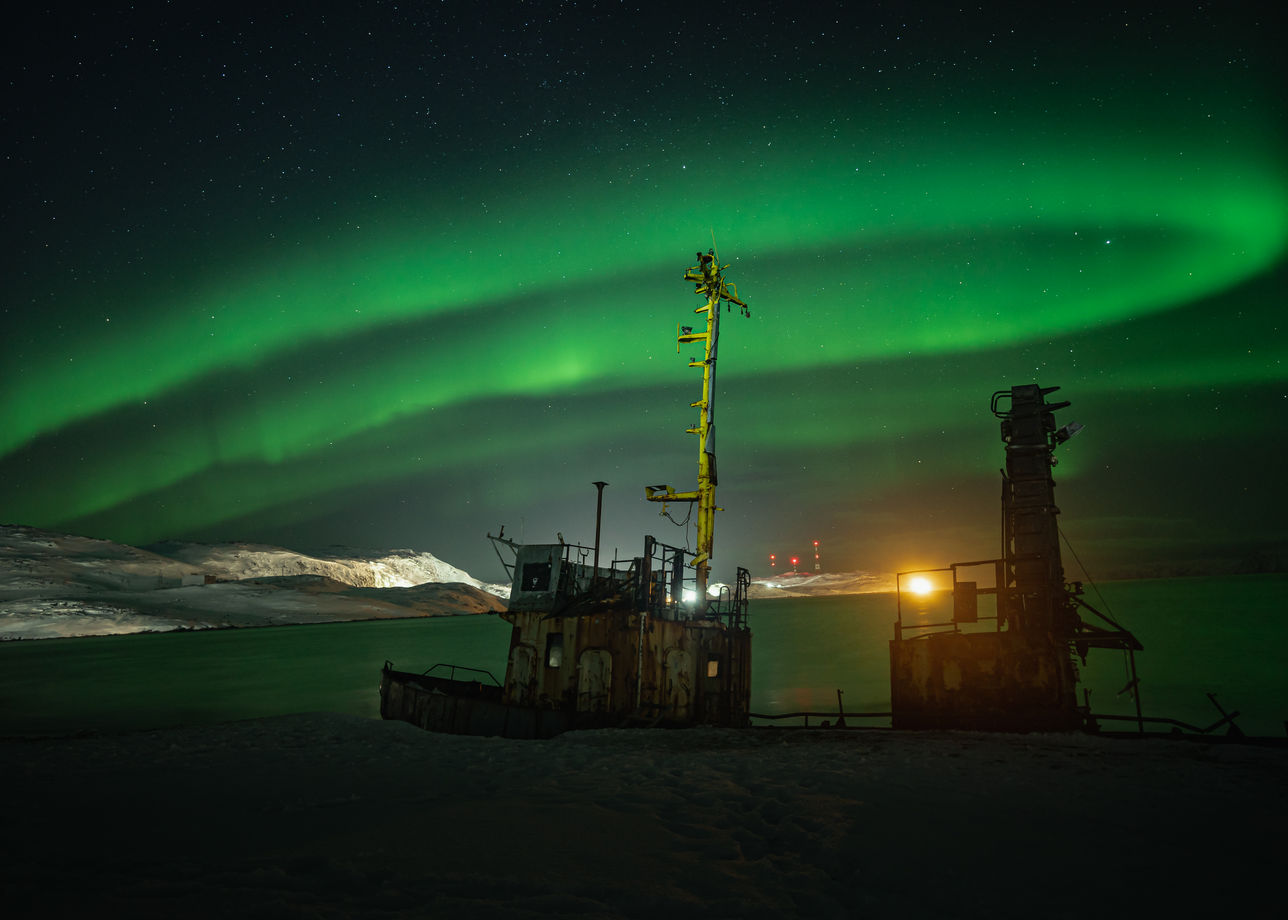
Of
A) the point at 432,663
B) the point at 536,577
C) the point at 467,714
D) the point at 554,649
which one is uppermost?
the point at 536,577

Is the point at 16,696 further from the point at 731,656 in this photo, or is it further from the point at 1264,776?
the point at 1264,776

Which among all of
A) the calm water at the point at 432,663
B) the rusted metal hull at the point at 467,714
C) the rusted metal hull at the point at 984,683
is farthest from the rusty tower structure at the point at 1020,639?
the calm water at the point at 432,663

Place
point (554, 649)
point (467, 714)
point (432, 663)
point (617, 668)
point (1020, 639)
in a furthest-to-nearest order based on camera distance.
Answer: point (432, 663) → point (554, 649) → point (467, 714) → point (617, 668) → point (1020, 639)

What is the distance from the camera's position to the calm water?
4622cm

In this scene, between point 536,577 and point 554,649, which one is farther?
point 536,577

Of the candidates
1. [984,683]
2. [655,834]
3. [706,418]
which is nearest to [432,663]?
[706,418]

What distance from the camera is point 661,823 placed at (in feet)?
24.1

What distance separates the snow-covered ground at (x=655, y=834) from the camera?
5.11 metres

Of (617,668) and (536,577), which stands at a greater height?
(536,577)

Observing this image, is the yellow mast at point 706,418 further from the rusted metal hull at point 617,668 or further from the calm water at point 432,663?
the calm water at point 432,663

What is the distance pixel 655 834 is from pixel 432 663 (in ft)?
300

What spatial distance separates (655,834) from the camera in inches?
272

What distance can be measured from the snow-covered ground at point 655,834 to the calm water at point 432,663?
2297cm

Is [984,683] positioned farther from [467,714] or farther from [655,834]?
[467,714]
